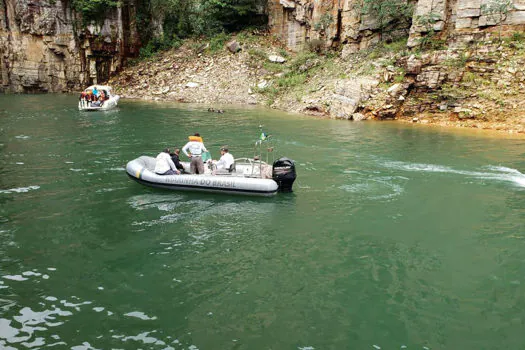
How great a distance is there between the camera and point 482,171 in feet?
47.9

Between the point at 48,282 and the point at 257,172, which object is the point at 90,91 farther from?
the point at 48,282

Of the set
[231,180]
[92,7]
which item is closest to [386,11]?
[231,180]

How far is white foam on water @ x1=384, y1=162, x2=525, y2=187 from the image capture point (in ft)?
45.0

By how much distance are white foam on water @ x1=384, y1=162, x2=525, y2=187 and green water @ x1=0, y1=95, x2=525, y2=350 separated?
102 mm

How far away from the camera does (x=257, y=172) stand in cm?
1266

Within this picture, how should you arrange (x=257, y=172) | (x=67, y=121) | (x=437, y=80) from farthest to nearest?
(x=437, y=80) < (x=67, y=121) < (x=257, y=172)

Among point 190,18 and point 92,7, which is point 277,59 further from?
point 92,7

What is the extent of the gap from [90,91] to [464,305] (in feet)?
94.7

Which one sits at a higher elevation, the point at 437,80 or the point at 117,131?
the point at 437,80

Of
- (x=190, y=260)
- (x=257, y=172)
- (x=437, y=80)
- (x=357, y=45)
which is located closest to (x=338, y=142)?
(x=257, y=172)

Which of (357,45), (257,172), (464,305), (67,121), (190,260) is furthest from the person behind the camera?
(357,45)

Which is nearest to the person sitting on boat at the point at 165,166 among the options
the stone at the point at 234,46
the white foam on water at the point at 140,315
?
the white foam on water at the point at 140,315

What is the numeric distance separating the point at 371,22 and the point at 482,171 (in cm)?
2079

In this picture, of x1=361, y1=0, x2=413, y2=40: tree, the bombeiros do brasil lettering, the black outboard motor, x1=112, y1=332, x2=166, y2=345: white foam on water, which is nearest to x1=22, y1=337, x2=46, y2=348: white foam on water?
x1=112, y1=332, x2=166, y2=345: white foam on water
